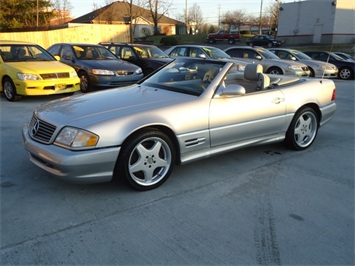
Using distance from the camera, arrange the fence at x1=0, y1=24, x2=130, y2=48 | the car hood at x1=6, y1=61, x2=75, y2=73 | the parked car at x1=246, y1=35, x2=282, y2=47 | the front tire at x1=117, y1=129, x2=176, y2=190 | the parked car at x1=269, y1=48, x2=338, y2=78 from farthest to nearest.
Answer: the parked car at x1=246, y1=35, x2=282, y2=47
the fence at x1=0, y1=24, x2=130, y2=48
the parked car at x1=269, y1=48, x2=338, y2=78
the car hood at x1=6, y1=61, x2=75, y2=73
the front tire at x1=117, y1=129, x2=176, y2=190

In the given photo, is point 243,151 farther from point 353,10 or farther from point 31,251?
point 353,10

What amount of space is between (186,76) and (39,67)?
17.1 ft

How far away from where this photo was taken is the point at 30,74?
801 centimetres

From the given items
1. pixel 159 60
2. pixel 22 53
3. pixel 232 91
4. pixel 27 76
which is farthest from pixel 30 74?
pixel 232 91

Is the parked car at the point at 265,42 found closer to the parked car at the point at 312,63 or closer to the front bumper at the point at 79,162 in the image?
the parked car at the point at 312,63

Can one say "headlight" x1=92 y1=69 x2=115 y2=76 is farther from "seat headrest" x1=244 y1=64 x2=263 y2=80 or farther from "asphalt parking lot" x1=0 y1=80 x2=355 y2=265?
"seat headrest" x1=244 y1=64 x2=263 y2=80

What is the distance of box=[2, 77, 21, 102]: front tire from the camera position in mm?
8233

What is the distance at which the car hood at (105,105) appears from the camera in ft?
11.3

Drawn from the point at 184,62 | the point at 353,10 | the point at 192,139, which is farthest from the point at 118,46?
the point at 353,10

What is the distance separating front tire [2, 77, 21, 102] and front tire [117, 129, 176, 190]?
592cm

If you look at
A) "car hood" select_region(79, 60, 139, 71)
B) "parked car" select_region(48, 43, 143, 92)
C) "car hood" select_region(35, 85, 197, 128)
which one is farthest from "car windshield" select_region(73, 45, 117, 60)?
"car hood" select_region(35, 85, 197, 128)

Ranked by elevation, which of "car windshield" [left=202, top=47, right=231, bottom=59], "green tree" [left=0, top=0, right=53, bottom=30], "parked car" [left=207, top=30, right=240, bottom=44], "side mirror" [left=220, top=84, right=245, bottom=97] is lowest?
"side mirror" [left=220, top=84, right=245, bottom=97]

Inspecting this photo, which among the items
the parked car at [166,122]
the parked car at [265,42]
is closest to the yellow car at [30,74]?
the parked car at [166,122]

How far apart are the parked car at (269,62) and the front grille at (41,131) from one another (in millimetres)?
10821
